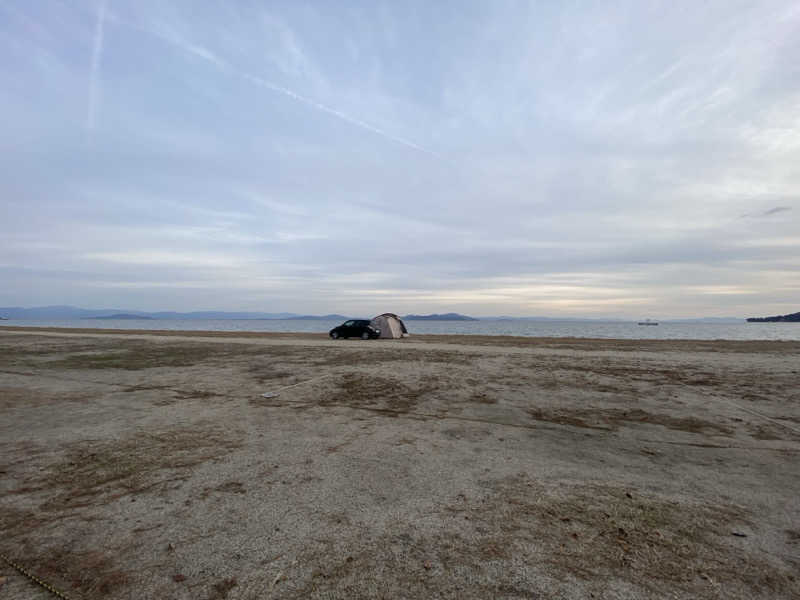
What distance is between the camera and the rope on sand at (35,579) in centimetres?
323

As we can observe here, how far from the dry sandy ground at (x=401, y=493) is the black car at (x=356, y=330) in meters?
23.8

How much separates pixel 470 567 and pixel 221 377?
1272cm

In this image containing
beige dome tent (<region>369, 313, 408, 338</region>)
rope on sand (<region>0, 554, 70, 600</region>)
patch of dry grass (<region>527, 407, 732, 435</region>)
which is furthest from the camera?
beige dome tent (<region>369, 313, 408, 338</region>)

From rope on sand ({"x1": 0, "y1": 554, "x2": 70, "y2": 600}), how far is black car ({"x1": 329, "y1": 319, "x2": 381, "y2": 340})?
104 ft

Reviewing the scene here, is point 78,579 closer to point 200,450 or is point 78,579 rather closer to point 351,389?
point 200,450

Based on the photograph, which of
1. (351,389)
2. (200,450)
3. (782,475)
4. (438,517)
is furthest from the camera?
(351,389)

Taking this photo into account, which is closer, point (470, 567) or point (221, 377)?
point (470, 567)

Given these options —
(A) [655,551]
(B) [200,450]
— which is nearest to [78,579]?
(B) [200,450]

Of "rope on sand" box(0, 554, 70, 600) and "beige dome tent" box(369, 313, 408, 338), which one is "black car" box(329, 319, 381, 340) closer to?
"beige dome tent" box(369, 313, 408, 338)

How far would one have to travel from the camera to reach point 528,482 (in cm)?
559

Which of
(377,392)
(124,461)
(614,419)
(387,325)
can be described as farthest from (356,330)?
(124,461)

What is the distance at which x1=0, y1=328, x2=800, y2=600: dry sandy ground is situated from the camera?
3.48 m

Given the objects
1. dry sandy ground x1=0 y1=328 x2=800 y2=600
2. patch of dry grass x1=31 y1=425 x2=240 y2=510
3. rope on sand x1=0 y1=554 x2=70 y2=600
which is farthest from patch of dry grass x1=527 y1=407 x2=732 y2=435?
rope on sand x1=0 y1=554 x2=70 y2=600

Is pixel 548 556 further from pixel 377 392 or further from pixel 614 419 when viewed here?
pixel 377 392
